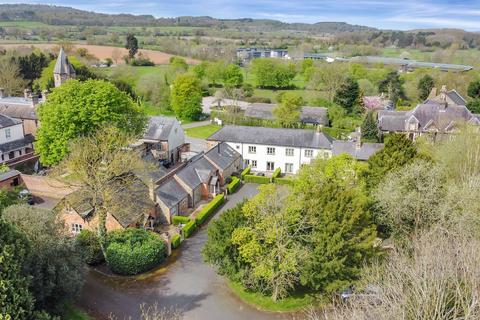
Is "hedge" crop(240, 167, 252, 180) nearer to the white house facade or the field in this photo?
the white house facade

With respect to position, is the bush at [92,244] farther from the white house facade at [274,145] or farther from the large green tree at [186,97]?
the large green tree at [186,97]

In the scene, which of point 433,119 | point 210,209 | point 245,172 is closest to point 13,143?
point 210,209

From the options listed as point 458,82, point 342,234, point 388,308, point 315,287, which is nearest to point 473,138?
point 342,234

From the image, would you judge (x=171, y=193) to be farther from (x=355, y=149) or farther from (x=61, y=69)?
(x=61, y=69)

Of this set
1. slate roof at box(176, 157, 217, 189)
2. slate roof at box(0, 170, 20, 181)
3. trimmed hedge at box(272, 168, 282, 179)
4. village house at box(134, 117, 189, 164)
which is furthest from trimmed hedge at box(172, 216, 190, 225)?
slate roof at box(0, 170, 20, 181)

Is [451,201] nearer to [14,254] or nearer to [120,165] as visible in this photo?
[120,165]

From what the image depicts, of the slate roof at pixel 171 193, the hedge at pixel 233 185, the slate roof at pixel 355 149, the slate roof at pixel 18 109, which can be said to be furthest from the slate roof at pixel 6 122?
the slate roof at pixel 355 149
